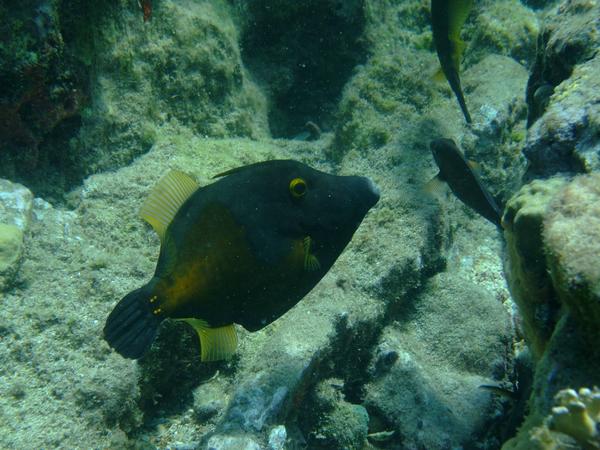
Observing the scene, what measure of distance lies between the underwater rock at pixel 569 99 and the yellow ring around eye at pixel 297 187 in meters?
1.64

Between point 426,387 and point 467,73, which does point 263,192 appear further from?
point 467,73

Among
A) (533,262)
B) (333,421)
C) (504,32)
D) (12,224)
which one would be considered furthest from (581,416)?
(504,32)

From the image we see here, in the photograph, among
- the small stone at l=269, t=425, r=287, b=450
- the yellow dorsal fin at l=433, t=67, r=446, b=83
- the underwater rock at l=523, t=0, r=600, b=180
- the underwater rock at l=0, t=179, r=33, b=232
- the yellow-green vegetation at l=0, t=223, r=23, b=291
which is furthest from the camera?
the yellow dorsal fin at l=433, t=67, r=446, b=83

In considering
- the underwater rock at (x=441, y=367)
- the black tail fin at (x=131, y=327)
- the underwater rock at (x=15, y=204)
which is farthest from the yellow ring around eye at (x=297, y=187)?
the underwater rock at (x=15, y=204)

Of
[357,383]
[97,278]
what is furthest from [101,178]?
[357,383]

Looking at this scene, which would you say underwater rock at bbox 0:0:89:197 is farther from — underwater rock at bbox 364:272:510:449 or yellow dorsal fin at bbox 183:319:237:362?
underwater rock at bbox 364:272:510:449

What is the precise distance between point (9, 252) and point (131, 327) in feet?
4.57

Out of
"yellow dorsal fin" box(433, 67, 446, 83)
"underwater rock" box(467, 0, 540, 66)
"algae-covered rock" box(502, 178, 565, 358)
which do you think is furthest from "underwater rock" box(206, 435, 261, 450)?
"underwater rock" box(467, 0, 540, 66)

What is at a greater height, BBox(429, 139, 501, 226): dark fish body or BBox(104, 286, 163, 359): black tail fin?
BBox(429, 139, 501, 226): dark fish body

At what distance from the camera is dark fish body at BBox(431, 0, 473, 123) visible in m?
3.70

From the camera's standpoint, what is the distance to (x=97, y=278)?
2.70m

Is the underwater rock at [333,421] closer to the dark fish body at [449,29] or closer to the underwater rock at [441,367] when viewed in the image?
the underwater rock at [441,367]

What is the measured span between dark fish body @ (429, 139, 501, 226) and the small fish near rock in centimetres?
167

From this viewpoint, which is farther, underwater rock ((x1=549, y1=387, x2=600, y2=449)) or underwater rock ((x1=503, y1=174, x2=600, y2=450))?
underwater rock ((x1=503, y1=174, x2=600, y2=450))
